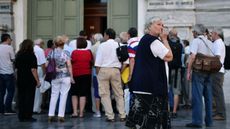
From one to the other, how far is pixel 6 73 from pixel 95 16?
464 centimetres

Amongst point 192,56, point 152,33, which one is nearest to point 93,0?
point 192,56

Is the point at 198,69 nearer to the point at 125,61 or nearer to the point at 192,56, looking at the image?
the point at 192,56

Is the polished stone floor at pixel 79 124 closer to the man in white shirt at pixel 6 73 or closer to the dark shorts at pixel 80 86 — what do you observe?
the dark shorts at pixel 80 86

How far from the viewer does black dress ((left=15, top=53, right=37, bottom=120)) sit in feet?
38.0

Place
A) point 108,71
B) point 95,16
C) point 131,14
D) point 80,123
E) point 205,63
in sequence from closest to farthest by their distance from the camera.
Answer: point 205,63
point 80,123
point 108,71
point 131,14
point 95,16

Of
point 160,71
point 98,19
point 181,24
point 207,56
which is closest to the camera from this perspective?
point 160,71

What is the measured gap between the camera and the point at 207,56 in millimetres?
10133

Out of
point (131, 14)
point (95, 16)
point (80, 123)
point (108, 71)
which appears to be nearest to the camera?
point (80, 123)

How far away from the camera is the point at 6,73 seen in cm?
1292

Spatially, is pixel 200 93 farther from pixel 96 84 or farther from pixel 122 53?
pixel 96 84

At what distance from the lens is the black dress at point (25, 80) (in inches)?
456

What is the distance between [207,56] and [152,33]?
126 inches

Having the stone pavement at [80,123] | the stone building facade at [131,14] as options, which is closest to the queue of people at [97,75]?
the stone pavement at [80,123]

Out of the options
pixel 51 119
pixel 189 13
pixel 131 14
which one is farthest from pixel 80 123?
pixel 131 14
